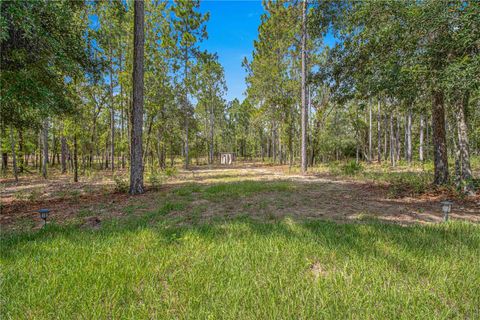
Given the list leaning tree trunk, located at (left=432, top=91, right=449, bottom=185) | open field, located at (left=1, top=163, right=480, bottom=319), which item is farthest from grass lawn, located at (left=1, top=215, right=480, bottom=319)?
leaning tree trunk, located at (left=432, top=91, right=449, bottom=185)

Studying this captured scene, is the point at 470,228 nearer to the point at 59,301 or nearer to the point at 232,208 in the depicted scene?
the point at 232,208

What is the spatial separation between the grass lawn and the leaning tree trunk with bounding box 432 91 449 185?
5.24 m

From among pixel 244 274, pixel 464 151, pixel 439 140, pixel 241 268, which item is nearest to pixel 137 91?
pixel 241 268

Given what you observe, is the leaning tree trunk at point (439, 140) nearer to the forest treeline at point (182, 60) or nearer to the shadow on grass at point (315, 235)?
the forest treeline at point (182, 60)

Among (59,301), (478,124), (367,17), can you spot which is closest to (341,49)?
(367,17)

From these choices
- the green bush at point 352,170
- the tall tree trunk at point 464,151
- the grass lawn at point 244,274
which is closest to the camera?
the grass lawn at point 244,274

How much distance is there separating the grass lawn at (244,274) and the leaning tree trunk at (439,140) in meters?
5.24

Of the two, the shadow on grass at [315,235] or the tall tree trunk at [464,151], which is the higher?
the tall tree trunk at [464,151]

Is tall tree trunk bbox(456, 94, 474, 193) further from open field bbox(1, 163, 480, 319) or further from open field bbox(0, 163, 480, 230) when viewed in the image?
open field bbox(1, 163, 480, 319)

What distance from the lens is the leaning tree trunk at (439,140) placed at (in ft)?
24.0

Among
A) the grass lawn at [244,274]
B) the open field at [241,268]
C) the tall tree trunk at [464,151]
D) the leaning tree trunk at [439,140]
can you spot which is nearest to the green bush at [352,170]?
the leaning tree trunk at [439,140]

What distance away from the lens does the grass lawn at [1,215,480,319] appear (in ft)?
5.73

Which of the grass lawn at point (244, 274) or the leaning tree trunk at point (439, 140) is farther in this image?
the leaning tree trunk at point (439, 140)

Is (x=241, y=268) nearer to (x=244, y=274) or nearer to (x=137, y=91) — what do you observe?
(x=244, y=274)
